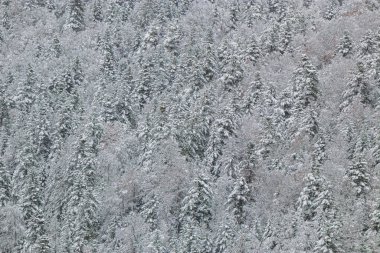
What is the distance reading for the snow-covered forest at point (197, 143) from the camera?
48750 mm

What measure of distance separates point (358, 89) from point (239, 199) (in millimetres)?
22261

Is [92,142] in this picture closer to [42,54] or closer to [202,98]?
[202,98]

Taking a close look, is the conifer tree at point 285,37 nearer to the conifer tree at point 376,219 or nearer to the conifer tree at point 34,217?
the conifer tree at point 34,217

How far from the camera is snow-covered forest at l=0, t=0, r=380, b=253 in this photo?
160 feet

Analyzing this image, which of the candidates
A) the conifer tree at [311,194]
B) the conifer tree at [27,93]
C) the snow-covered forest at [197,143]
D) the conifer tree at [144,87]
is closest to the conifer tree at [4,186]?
the snow-covered forest at [197,143]

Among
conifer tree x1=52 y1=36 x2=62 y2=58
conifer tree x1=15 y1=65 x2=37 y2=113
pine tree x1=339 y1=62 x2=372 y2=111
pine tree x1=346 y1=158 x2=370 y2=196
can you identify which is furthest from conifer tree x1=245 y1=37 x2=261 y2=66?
pine tree x1=346 y1=158 x2=370 y2=196

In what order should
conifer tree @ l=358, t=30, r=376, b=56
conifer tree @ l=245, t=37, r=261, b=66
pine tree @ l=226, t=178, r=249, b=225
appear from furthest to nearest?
conifer tree @ l=245, t=37, r=261, b=66 < conifer tree @ l=358, t=30, r=376, b=56 < pine tree @ l=226, t=178, r=249, b=225

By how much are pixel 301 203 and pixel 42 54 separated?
6901cm

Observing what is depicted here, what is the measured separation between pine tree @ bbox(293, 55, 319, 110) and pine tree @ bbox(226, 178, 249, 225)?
50.9ft

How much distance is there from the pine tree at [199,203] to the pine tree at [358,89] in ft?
71.1

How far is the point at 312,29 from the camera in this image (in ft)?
323

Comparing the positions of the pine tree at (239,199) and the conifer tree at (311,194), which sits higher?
the conifer tree at (311,194)

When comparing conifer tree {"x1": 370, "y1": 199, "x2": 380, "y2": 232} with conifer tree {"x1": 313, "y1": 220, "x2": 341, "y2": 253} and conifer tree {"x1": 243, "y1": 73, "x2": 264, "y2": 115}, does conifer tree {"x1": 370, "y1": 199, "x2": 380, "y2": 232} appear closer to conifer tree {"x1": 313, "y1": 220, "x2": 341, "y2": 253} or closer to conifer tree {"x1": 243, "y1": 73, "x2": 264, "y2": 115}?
conifer tree {"x1": 313, "y1": 220, "x2": 341, "y2": 253}

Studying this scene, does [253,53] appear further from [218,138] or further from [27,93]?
[27,93]
